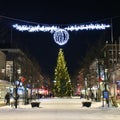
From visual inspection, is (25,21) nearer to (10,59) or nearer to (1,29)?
(1,29)

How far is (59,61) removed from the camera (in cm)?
13888

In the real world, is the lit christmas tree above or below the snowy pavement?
above

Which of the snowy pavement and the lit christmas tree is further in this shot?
the lit christmas tree

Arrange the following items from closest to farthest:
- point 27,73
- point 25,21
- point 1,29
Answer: point 25,21, point 1,29, point 27,73
